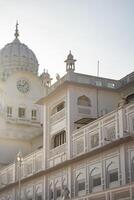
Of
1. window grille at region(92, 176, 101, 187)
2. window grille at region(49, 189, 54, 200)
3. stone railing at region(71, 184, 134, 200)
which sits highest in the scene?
window grille at region(92, 176, 101, 187)

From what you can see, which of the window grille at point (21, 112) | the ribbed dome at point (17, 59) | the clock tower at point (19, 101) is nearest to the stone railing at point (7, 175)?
the clock tower at point (19, 101)

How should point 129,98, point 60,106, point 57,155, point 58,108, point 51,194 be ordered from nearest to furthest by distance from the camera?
point 129,98
point 57,155
point 51,194
point 60,106
point 58,108

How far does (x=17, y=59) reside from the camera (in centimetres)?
7788

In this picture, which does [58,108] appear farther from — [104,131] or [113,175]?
[113,175]

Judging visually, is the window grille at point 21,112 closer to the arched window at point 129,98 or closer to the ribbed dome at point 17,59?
the ribbed dome at point 17,59

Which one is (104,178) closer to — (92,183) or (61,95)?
(92,183)

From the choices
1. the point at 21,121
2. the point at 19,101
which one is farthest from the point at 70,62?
the point at 19,101

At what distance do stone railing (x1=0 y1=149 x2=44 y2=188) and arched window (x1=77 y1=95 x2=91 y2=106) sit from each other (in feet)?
24.6

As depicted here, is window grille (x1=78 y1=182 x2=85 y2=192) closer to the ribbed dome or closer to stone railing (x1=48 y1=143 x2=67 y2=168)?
stone railing (x1=48 y1=143 x2=67 y2=168)

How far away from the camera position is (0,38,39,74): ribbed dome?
77.3 meters

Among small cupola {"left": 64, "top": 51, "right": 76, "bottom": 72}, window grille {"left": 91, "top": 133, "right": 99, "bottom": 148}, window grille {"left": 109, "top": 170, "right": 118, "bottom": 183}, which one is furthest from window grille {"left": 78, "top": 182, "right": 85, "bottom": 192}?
small cupola {"left": 64, "top": 51, "right": 76, "bottom": 72}

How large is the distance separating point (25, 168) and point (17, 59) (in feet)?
90.5

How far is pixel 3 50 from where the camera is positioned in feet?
261

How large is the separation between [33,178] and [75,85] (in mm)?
11820
